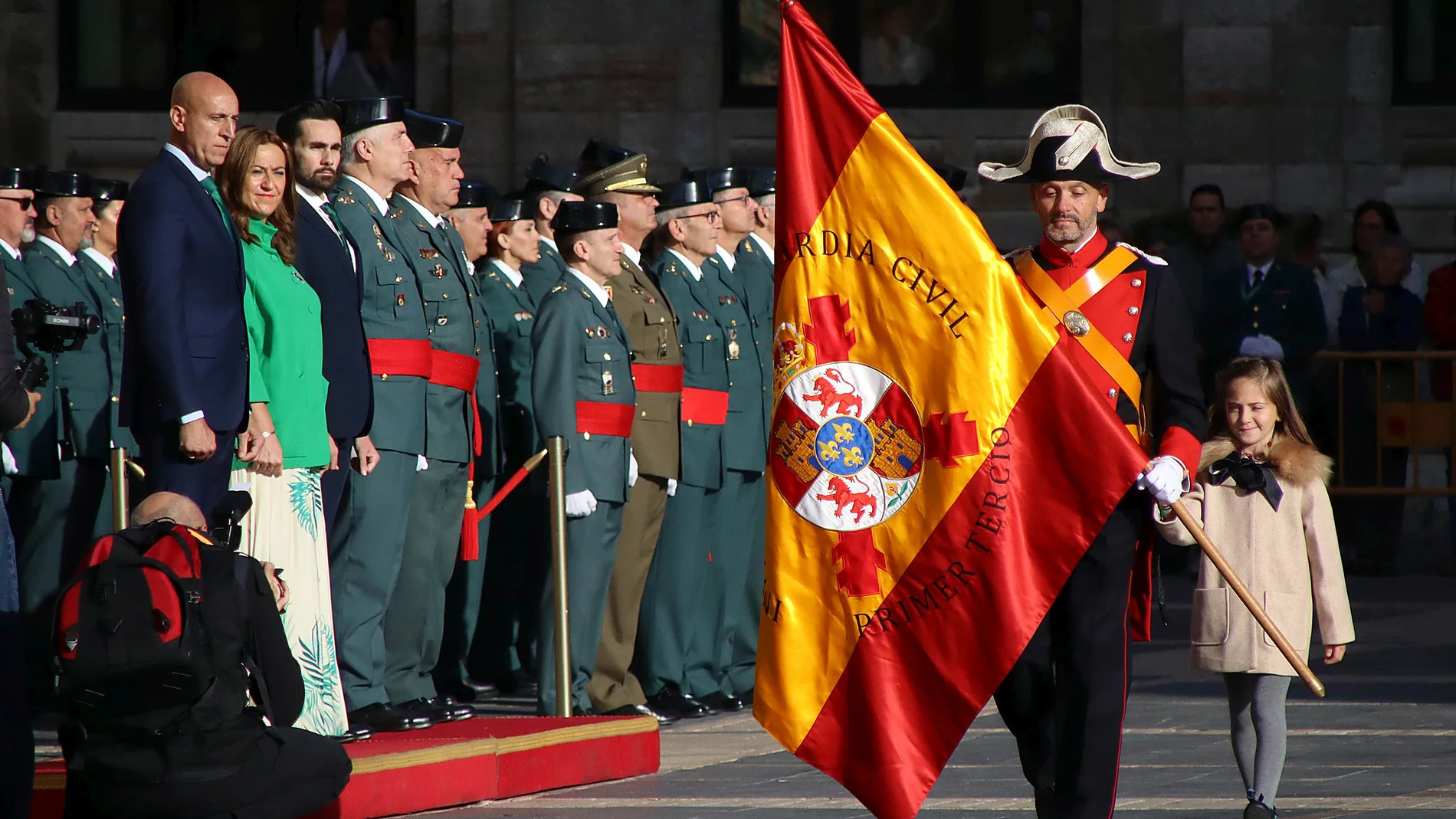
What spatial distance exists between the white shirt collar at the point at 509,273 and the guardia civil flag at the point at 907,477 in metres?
4.94

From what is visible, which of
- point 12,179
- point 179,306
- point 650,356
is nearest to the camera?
point 179,306

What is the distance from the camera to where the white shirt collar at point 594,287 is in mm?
9344

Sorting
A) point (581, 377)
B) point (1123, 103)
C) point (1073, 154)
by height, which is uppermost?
point (1123, 103)

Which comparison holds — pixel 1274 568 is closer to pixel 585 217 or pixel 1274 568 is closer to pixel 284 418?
pixel 284 418

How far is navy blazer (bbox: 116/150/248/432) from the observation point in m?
6.77

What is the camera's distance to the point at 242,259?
7016 millimetres

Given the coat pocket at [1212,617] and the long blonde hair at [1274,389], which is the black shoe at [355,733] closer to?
the coat pocket at [1212,617]

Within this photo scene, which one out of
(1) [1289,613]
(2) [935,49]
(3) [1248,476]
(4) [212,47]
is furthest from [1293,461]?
(4) [212,47]

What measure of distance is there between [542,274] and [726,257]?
89cm

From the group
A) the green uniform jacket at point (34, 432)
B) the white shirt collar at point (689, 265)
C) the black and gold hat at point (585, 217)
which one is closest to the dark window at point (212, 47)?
the white shirt collar at point (689, 265)

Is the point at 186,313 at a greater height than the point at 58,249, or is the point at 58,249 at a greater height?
the point at 58,249

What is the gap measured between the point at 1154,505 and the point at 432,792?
2449mm

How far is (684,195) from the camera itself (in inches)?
410

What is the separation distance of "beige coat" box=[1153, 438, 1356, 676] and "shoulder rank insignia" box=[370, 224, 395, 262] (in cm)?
288
